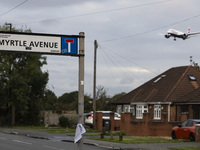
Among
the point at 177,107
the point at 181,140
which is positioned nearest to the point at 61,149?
the point at 181,140

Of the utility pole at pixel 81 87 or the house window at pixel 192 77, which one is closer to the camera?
the utility pole at pixel 81 87

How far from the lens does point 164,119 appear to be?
34.0 m

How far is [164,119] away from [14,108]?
23.6 meters

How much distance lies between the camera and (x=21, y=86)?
5072cm

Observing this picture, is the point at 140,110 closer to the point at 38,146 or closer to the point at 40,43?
the point at 38,146

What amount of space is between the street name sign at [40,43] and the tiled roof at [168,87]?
30.6 meters

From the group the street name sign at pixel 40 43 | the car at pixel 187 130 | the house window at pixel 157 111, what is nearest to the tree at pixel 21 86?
the house window at pixel 157 111

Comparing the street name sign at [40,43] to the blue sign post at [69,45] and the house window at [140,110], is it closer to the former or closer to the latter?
the blue sign post at [69,45]

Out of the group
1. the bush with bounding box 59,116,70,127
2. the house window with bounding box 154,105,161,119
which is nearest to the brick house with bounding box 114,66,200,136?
the house window with bounding box 154,105,161,119

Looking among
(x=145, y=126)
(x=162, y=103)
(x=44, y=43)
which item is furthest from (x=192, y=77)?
(x=44, y=43)

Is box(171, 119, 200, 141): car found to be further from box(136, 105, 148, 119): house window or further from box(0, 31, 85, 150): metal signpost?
box(136, 105, 148, 119): house window

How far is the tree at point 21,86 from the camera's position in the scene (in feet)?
165

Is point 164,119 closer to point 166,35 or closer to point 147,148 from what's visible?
point 166,35

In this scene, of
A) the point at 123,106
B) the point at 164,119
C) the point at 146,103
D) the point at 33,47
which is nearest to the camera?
the point at 33,47
